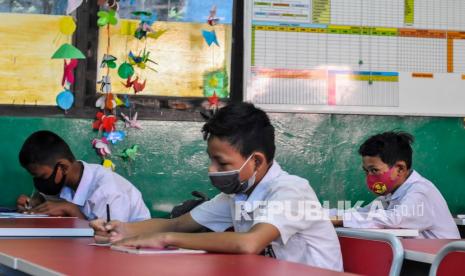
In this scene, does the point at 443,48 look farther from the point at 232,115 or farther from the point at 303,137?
the point at 232,115

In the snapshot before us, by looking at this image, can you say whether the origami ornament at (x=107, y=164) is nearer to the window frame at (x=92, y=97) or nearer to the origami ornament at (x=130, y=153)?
the origami ornament at (x=130, y=153)

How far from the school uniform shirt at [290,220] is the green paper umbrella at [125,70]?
189cm

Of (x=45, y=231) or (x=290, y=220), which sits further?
(x=45, y=231)

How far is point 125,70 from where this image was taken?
13.3 ft

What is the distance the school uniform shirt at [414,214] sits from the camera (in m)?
3.37

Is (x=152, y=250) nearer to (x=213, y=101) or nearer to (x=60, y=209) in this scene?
(x=60, y=209)

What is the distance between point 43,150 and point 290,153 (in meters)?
1.39

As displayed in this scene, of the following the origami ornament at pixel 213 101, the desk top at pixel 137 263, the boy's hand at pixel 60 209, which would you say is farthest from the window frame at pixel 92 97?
the desk top at pixel 137 263

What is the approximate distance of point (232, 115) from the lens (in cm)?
224

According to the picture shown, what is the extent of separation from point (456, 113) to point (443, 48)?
0.38 meters

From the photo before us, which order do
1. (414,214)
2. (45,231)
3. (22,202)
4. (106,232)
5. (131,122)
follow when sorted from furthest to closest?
(131,122) → (22,202) → (414,214) → (45,231) → (106,232)

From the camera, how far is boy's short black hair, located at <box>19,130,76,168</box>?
3.51 meters

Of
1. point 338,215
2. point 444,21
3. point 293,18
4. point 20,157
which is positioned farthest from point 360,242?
point 444,21

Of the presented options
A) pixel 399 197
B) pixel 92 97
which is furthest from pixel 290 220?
pixel 92 97
